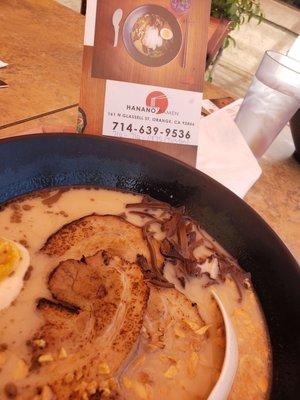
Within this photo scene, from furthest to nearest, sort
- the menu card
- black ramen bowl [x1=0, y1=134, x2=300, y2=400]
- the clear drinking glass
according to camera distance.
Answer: the clear drinking glass → the menu card → black ramen bowl [x1=0, y1=134, x2=300, y2=400]

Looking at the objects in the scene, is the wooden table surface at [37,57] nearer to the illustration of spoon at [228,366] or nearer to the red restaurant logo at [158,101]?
the red restaurant logo at [158,101]

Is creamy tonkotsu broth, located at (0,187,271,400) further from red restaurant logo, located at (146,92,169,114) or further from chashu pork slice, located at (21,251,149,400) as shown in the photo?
red restaurant logo, located at (146,92,169,114)

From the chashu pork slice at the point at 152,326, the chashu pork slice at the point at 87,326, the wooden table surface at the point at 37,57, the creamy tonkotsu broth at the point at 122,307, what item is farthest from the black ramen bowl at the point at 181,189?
the wooden table surface at the point at 37,57

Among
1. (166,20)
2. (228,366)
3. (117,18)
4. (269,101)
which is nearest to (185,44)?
(166,20)

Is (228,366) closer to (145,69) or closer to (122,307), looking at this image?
(122,307)

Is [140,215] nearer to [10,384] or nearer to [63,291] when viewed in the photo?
[63,291]

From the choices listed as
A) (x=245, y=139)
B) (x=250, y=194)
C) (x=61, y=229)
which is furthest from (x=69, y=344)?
(x=245, y=139)

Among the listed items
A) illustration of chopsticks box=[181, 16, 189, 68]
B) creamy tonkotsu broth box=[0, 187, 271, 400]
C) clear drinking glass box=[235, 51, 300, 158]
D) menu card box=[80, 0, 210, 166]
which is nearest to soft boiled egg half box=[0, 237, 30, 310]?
creamy tonkotsu broth box=[0, 187, 271, 400]
